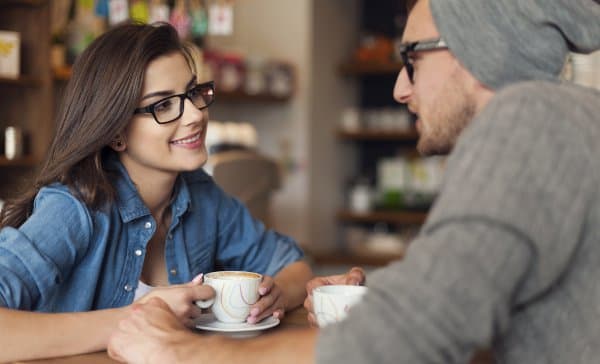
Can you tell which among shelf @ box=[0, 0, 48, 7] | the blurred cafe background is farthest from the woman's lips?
the blurred cafe background

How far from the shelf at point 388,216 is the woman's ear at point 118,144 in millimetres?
3497

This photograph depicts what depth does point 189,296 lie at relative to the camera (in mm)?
1208

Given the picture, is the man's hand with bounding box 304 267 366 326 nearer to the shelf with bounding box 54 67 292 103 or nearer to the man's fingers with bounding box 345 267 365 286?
the man's fingers with bounding box 345 267 365 286

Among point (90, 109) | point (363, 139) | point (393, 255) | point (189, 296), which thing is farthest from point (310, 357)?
point (363, 139)

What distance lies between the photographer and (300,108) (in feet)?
16.3

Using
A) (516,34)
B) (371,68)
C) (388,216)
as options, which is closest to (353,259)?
(388,216)

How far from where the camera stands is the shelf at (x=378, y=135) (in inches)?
196

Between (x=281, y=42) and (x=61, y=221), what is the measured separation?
377cm

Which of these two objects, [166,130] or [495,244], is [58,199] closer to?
[166,130]

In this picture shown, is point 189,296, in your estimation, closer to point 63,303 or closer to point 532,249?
point 63,303

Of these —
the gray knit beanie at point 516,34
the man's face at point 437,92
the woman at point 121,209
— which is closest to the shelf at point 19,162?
the woman at point 121,209

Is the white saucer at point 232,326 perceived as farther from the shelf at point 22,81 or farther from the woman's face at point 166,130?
the shelf at point 22,81

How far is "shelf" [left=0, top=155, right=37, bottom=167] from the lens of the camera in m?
3.28

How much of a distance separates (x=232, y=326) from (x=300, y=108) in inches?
148
